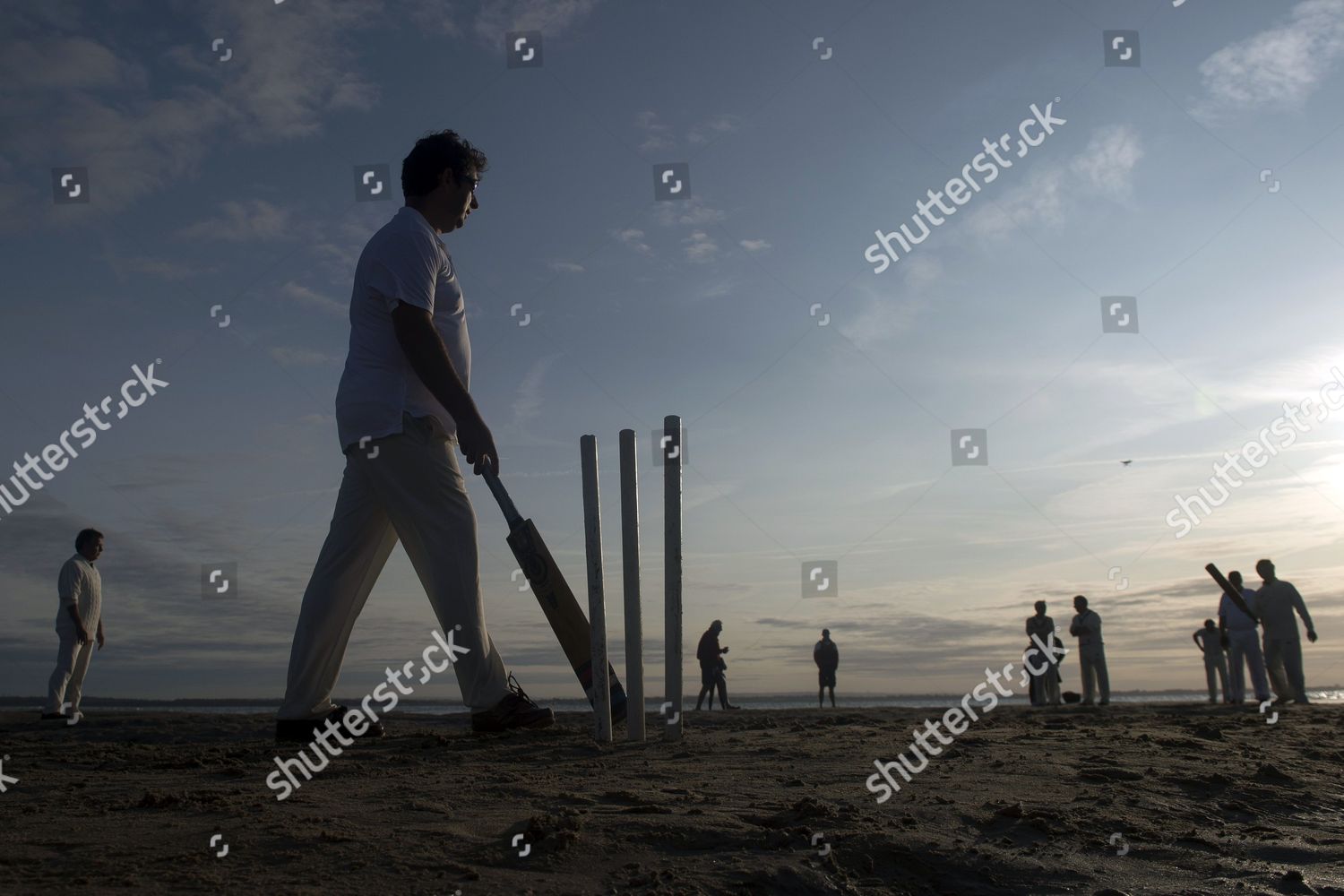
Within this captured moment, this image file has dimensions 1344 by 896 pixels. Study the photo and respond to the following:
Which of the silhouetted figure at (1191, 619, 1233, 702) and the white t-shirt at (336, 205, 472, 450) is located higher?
the white t-shirt at (336, 205, 472, 450)

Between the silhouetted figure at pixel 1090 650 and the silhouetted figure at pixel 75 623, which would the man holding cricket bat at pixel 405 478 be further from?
the silhouetted figure at pixel 1090 650

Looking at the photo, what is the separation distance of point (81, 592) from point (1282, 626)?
14558 mm

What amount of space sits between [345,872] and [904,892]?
1.47 m

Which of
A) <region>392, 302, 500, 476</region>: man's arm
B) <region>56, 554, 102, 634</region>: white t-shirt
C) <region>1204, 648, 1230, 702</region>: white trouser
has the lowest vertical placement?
<region>1204, 648, 1230, 702</region>: white trouser

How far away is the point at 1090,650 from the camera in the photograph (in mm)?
15336

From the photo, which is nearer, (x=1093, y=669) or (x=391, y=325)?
(x=391, y=325)

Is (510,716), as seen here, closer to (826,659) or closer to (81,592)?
(81,592)

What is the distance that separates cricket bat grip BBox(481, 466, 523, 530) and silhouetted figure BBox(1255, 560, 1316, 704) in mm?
12213

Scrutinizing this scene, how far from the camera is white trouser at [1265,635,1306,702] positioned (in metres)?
13.6

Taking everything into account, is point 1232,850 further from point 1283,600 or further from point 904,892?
point 1283,600

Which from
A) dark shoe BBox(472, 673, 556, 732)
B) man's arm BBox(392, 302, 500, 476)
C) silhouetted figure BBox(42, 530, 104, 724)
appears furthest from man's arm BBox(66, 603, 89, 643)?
man's arm BBox(392, 302, 500, 476)

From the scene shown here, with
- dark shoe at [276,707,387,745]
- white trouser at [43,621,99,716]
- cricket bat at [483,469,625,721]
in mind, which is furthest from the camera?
white trouser at [43,621,99,716]

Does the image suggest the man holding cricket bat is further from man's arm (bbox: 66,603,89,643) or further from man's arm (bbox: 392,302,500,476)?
man's arm (bbox: 66,603,89,643)

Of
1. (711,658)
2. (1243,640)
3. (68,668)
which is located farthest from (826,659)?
(68,668)
